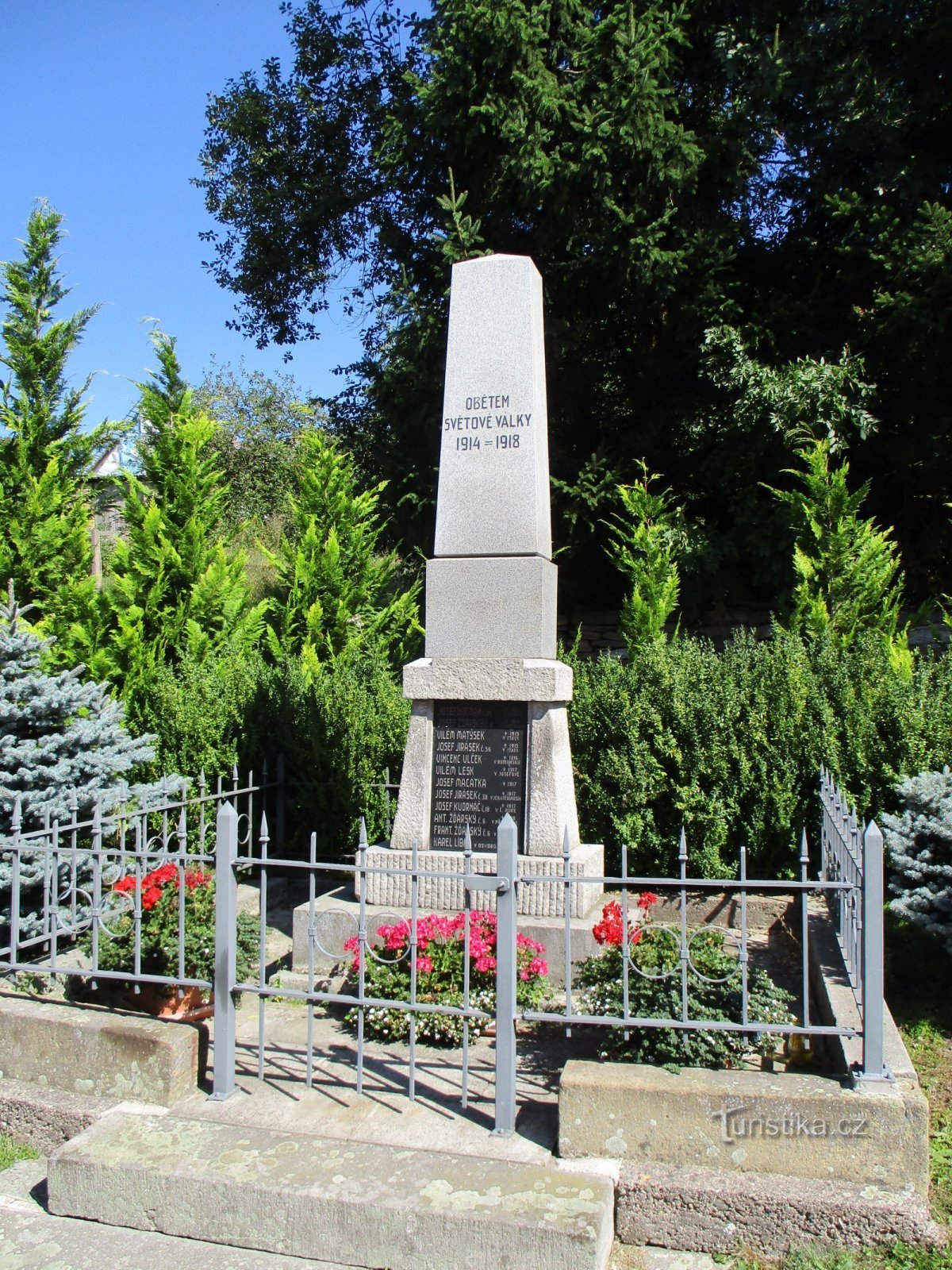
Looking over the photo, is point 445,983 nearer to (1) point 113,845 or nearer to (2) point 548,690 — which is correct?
(2) point 548,690

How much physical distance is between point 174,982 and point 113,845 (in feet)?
7.83

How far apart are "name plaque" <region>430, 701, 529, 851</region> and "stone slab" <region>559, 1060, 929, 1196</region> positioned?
224cm

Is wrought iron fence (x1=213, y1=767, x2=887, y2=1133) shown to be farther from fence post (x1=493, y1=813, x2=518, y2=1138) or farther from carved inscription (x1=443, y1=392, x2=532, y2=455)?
carved inscription (x1=443, y1=392, x2=532, y2=455)

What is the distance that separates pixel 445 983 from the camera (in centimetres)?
407

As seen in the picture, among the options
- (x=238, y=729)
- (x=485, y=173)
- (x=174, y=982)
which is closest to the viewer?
(x=174, y=982)

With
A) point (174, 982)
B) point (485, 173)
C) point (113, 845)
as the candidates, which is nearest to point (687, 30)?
point (485, 173)

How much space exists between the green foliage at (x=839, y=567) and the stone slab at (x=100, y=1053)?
A: 23.0 feet

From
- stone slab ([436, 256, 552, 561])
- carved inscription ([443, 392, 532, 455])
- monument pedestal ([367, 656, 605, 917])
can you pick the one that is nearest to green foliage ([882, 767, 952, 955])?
monument pedestal ([367, 656, 605, 917])

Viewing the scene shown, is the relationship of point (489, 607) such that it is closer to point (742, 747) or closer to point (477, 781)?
point (477, 781)

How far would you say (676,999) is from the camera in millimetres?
3268

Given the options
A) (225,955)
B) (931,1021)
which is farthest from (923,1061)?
(225,955)

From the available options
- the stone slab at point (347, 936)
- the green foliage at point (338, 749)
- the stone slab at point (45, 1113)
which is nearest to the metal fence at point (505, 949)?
the stone slab at point (347, 936)

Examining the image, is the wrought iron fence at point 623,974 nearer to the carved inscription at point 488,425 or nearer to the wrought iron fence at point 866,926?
the wrought iron fence at point 866,926

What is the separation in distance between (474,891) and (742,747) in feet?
6.92
